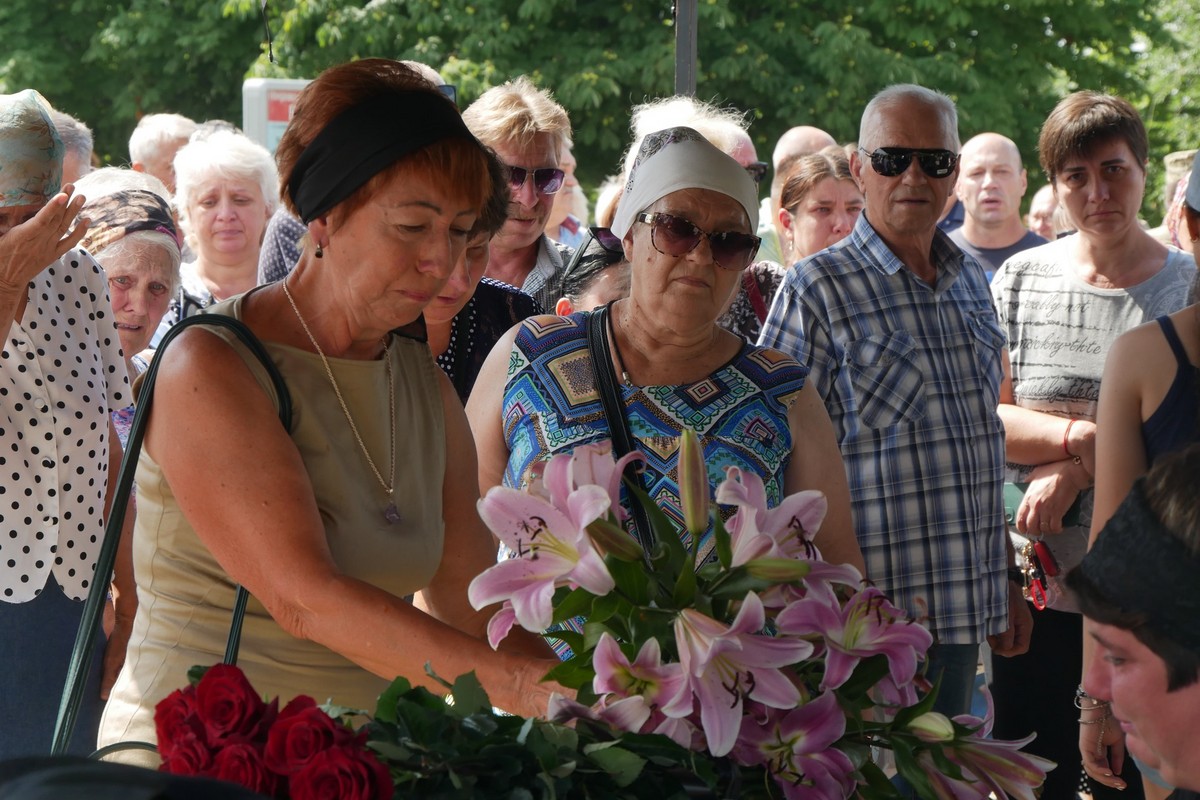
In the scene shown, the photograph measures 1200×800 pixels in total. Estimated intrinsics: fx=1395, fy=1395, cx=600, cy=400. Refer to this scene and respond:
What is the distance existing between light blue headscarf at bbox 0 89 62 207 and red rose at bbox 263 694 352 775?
6.54 feet

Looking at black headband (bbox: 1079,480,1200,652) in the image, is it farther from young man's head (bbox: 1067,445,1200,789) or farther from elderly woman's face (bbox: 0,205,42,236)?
elderly woman's face (bbox: 0,205,42,236)

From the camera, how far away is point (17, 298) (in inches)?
110

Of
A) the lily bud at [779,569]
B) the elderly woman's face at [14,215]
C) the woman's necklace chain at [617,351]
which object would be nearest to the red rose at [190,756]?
the lily bud at [779,569]

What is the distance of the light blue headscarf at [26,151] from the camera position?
9.02ft

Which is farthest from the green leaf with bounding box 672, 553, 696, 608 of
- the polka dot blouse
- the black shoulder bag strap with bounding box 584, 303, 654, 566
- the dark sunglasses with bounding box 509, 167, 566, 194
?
the dark sunglasses with bounding box 509, 167, 566, 194

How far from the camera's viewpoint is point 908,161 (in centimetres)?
378

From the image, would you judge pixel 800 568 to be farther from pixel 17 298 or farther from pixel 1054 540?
pixel 1054 540

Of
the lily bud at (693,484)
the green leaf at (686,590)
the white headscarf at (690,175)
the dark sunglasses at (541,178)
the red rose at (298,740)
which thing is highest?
the white headscarf at (690,175)

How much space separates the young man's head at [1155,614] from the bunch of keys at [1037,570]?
2448 millimetres

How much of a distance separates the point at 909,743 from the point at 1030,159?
1522 centimetres

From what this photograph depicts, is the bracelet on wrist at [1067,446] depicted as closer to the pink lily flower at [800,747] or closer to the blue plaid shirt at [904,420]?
the blue plaid shirt at [904,420]

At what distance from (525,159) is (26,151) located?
5.28 ft

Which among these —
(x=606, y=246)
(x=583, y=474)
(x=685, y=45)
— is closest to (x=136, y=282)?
(x=606, y=246)

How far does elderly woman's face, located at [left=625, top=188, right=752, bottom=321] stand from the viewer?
2682 mm
